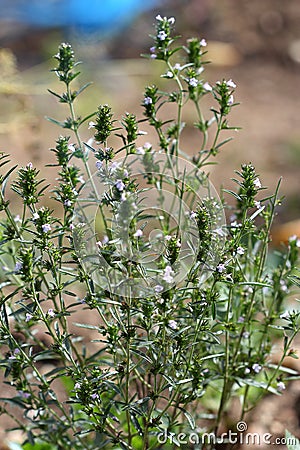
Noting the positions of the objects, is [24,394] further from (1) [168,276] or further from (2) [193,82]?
(2) [193,82]

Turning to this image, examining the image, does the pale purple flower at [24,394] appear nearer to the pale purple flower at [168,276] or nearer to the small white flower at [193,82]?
the pale purple flower at [168,276]

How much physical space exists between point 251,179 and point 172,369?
1.85 ft

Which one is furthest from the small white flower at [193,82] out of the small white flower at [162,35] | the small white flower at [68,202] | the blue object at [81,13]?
the blue object at [81,13]

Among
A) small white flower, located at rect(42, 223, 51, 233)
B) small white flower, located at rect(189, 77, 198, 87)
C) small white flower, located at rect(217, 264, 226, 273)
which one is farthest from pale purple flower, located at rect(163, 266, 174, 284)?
small white flower, located at rect(189, 77, 198, 87)

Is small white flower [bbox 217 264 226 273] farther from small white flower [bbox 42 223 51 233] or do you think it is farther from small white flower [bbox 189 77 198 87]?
small white flower [bbox 189 77 198 87]

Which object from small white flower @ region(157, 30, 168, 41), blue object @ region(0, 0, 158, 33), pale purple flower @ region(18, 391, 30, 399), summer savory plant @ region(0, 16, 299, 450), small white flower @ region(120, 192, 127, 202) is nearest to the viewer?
small white flower @ region(120, 192, 127, 202)

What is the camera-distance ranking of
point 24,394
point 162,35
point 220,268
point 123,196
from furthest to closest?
point 24,394, point 162,35, point 220,268, point 123,196

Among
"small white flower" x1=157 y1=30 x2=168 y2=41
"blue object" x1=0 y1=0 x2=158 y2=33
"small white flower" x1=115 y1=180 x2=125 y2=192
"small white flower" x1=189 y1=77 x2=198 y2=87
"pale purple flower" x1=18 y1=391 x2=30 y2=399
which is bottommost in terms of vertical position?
"pale purple flower" x1=18 y1=391 x2=30 y2=399

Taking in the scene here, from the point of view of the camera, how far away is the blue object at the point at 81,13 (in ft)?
22.0

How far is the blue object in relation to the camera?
6699 mm

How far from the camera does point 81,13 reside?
6.69 m

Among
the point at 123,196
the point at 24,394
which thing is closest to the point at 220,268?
the point at 123,196

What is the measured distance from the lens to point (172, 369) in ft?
5.93

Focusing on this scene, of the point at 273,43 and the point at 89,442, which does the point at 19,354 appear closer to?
the point at 89,442
